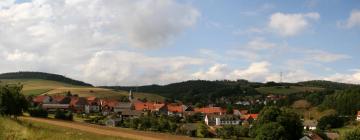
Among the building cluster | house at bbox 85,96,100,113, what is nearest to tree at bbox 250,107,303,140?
the building cluster

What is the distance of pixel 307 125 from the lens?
133625 mm

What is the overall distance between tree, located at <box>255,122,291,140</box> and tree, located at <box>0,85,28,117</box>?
37.5 meters

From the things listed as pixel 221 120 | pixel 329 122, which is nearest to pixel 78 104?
pixel 221 120

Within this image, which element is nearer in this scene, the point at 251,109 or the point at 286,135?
the point at 286,135

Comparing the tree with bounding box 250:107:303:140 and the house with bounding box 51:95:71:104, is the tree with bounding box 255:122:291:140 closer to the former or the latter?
the tree with bounding box 250:107:303:140

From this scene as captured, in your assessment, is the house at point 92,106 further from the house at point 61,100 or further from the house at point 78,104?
the house at point 61,100

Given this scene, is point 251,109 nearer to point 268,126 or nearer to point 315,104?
point 315,104

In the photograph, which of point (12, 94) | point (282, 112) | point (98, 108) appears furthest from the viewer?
point (98, 108)

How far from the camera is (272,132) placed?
72.7m

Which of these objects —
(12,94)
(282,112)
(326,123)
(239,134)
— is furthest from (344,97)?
(12,94)

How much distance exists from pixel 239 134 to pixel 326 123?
38.9m

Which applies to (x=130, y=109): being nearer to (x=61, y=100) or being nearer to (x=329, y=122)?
(x=61, y=100)

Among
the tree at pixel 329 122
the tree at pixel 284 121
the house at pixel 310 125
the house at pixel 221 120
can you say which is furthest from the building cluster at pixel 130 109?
the tree at pixel 284 121

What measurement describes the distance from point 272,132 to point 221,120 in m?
87.3
